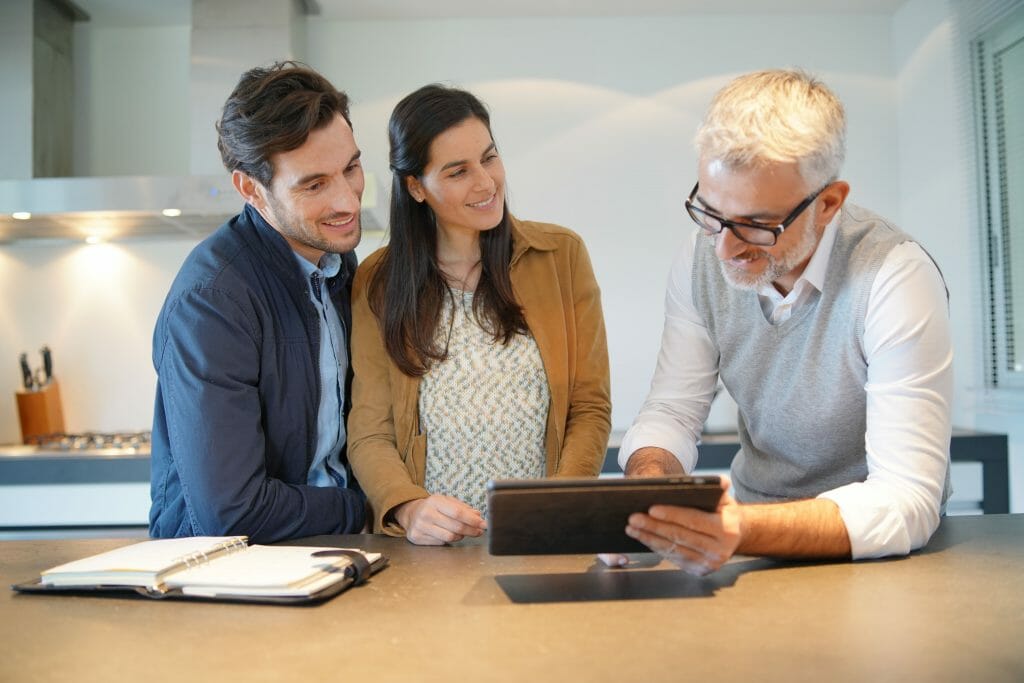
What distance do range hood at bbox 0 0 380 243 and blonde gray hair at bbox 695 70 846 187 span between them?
193 centimetres

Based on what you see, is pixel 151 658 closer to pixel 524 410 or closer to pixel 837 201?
pixel 524 410

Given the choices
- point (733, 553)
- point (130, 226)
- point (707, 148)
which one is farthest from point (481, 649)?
point (130, 226)

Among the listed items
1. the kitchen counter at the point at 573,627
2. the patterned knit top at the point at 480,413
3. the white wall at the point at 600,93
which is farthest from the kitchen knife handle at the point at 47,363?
the kitchen counter at the point at 573,627

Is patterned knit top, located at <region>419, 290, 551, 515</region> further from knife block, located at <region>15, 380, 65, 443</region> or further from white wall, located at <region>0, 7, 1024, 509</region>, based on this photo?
knife block, located at <region>15, 380, 65, 443</region>

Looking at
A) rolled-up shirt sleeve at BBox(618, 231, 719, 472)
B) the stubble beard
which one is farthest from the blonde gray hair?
the stubble beard

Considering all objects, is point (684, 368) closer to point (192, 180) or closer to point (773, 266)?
point (773, 266)

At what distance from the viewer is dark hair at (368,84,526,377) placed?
173 centimetres

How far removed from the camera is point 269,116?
167 cm

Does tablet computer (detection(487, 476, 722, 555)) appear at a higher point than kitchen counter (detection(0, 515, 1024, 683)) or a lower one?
higher

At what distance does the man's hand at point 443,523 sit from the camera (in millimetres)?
1406

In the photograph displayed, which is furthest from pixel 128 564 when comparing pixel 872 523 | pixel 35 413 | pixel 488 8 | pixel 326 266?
pixel 488 8

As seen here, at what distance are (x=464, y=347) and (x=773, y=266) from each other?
0.62 m

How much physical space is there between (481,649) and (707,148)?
80 centimetres

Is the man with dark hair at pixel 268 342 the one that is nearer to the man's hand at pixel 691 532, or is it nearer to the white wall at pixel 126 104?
the man's hand at pixel 691 532
